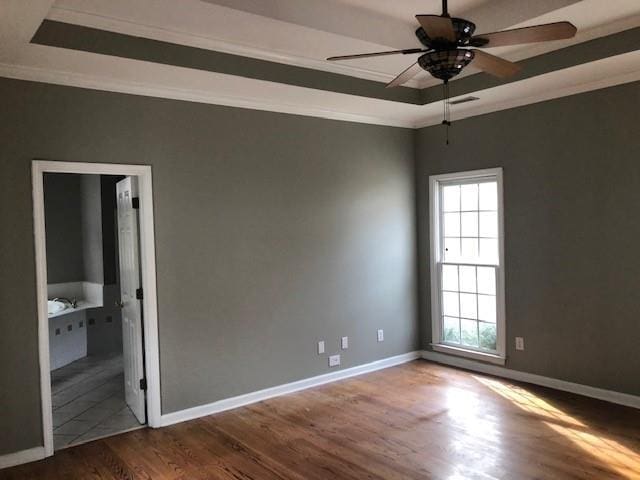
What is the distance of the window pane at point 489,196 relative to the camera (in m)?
5.15

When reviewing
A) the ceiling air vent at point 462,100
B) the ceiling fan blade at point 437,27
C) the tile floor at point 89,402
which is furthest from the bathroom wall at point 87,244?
the ceiling fan blade at point 437,27

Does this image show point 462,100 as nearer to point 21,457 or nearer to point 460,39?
point 460,39

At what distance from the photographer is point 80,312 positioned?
6504 millimetres

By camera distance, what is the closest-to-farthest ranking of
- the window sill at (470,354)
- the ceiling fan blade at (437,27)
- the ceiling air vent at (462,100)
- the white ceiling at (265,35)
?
the ceiling fan blade at (437,27) < the white ceiling at (265,35) < the ceiling air vent at (462,100) < the window sill at (470,354)

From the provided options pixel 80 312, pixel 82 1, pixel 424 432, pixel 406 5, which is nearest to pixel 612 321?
pixel 424 432

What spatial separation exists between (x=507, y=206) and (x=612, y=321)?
136 centimetres

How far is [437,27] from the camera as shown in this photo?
2238 millimetres

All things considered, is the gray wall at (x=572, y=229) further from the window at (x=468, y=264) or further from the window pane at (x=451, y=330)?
the window pane at (x=451, y=330)

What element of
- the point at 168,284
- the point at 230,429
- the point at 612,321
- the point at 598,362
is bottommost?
the point at 230,429

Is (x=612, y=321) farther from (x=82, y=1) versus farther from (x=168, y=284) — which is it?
(x=82, y=1)

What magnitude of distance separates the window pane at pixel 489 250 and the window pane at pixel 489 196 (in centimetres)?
33

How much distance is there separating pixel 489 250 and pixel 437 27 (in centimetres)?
339

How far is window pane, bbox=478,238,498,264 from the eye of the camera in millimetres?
5180

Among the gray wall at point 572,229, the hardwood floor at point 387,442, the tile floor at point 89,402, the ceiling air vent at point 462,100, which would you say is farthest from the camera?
the ceiling air vent at point 462,100
